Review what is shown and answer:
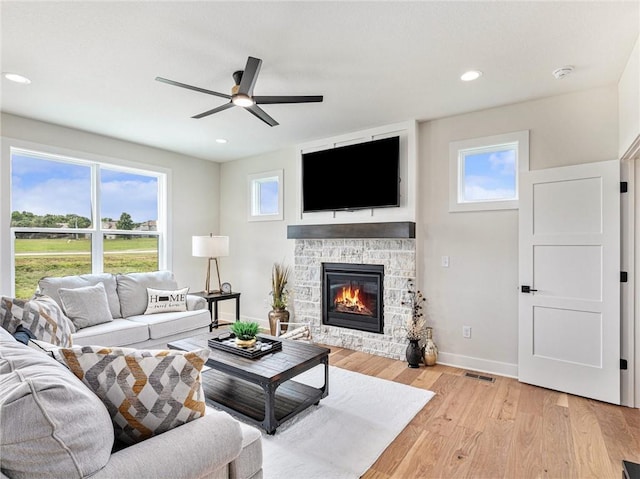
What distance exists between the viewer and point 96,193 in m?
4.44

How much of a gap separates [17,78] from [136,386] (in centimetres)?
314

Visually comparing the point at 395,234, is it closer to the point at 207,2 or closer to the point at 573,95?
the point at 573,95

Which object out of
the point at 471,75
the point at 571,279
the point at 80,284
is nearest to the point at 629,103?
the point at 471,75

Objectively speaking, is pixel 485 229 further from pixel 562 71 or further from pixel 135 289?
pixel 135 289

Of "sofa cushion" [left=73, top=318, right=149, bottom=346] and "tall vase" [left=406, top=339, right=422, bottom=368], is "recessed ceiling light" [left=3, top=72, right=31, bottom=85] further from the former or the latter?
"tall vase" [left=406, top=339, right=422, bottom=368]

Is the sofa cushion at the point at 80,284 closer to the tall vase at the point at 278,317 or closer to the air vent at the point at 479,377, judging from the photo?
the tall vase at the point at 278,317

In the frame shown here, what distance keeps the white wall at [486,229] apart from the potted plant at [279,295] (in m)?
1.98

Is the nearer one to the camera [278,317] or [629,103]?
[629,103]

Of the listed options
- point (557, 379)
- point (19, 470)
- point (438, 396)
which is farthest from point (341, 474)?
point (557, 379)

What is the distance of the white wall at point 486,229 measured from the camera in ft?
10.1

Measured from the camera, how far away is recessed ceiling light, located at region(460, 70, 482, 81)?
275 centimetres

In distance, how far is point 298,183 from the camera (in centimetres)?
483

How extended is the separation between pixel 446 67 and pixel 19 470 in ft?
10.5

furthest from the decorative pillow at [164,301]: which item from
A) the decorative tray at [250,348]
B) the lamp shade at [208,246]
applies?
the decorative tray at [250,348]
